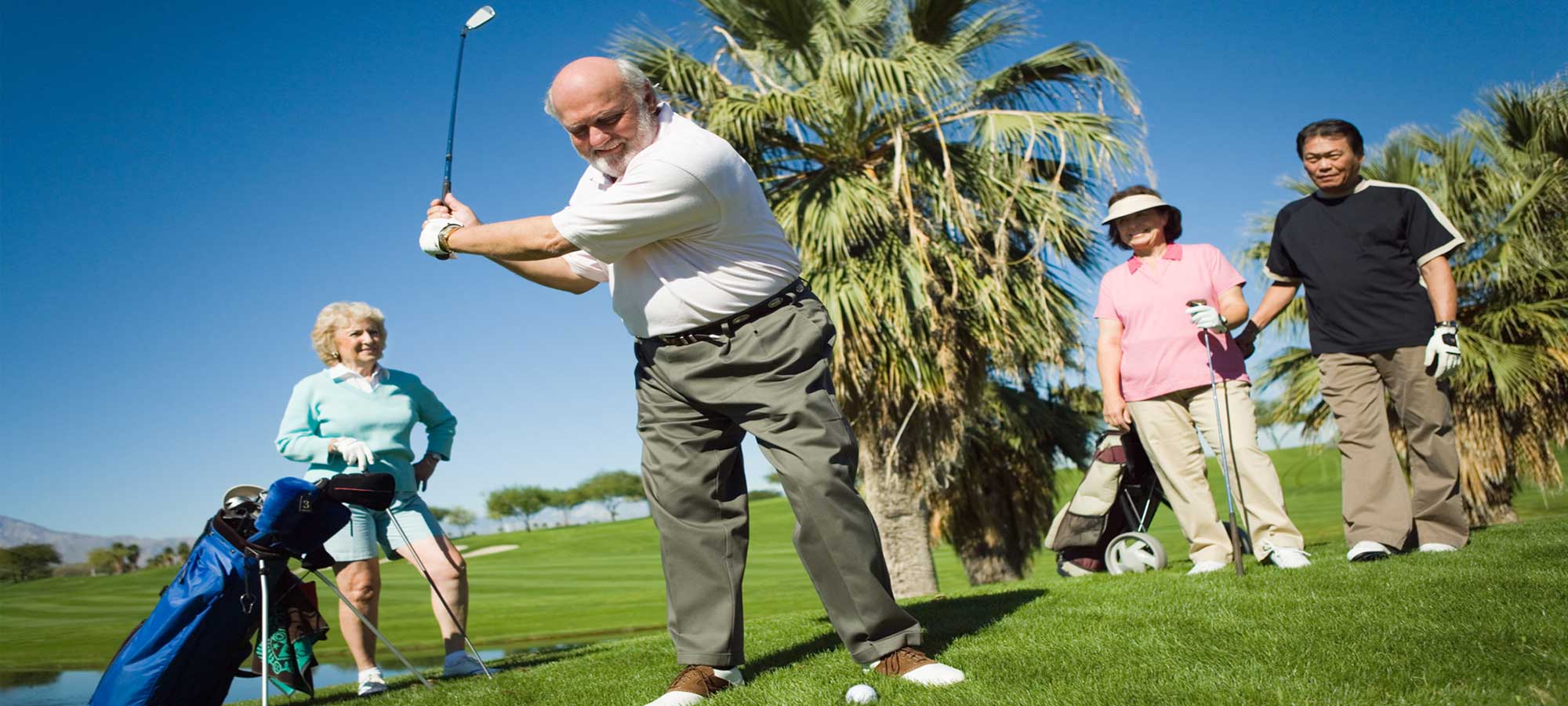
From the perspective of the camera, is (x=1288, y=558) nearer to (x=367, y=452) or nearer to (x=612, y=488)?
(x=367, y=452)

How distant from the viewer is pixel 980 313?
9.24 meters

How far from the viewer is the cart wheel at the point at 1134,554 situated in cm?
491

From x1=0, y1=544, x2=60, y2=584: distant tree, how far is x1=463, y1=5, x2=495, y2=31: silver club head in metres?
5.54

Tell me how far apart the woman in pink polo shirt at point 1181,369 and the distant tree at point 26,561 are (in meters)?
7.22

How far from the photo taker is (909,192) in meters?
9.15

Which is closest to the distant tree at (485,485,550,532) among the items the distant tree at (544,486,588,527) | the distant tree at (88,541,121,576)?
the distant tree at (544,486,588,527)

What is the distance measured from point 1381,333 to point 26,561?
872 cm

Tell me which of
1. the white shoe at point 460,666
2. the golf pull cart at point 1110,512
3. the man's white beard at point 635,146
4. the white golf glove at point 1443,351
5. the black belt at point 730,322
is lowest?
the white shoe at point 460,666

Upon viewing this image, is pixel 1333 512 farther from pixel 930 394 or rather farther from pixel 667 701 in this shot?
pixel 667 701

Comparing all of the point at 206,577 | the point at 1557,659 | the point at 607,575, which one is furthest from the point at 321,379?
the point at 607,575

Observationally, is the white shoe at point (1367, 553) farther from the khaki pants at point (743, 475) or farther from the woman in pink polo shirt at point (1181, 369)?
the khaki pants at point (743, 475)

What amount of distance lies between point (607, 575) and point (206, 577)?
20.0m

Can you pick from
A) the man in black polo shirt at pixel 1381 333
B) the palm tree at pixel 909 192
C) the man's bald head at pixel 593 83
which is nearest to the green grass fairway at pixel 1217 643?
the man in black polo shirt at pixel 1381 333

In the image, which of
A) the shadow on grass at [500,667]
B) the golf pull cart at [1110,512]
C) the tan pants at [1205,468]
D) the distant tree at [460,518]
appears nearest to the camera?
the shadow on grass at [500,667]
